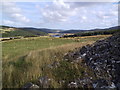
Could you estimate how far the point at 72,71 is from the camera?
5543 millimetres

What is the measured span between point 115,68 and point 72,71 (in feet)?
5.92

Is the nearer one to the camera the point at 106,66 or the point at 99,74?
the point at 99,74

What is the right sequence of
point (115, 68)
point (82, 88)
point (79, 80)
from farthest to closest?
point (115, 68) → point (79, 80) → point (82, 88)

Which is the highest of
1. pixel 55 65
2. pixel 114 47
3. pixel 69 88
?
pixel 114 47

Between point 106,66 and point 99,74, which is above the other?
point 106,66

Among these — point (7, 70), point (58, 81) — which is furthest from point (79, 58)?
point (7, 70)

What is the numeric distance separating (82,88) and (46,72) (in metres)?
1.88

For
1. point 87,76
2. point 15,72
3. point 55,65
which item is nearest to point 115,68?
point 87,76

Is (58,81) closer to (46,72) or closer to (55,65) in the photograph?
(46,72)

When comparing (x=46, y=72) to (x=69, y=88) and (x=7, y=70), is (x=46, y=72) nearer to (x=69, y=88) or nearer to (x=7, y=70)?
(x=69, y=88)

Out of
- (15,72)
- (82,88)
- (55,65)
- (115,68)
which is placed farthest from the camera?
(55,65)

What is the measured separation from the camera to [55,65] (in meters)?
6.34

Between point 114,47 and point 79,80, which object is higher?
point 114,47

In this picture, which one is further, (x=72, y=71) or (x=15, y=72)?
(x=15, y=72)
